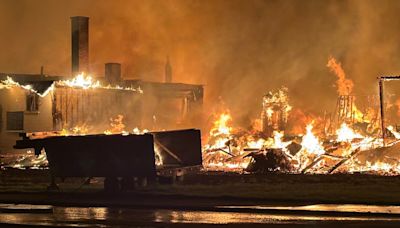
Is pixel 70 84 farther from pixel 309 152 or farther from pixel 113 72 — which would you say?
pixel 309 152

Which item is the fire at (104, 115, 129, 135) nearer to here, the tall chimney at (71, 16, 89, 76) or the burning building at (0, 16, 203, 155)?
the burning building at (0, 16, 203, 155)

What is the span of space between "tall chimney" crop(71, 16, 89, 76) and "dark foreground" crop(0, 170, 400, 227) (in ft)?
52.7

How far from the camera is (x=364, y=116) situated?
32469mm

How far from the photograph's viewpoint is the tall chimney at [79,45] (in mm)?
36781

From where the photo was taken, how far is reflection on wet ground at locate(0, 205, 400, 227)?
12.5m

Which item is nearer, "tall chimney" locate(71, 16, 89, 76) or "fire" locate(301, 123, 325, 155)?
"fire" locate(301, 123, 325, 155)

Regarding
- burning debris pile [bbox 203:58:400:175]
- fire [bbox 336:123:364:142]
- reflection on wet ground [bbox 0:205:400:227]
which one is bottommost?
reflection on wet ground [bbox 0:205:400:227]

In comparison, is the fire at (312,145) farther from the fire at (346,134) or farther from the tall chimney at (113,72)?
the tall chimney at (113,72)

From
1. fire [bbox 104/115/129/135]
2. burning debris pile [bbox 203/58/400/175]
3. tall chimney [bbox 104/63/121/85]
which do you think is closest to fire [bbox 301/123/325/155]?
burning debris pile [bbox 203/58/400/175]

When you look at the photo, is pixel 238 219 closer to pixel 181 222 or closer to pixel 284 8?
pixel 181 222

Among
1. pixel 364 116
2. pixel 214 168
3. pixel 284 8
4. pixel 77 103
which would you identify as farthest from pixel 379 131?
pixel 284 8

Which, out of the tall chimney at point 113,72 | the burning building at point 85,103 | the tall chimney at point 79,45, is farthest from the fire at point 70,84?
the tall chimney at point 113,72

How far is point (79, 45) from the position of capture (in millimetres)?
36969

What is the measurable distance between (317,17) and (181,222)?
116ft
